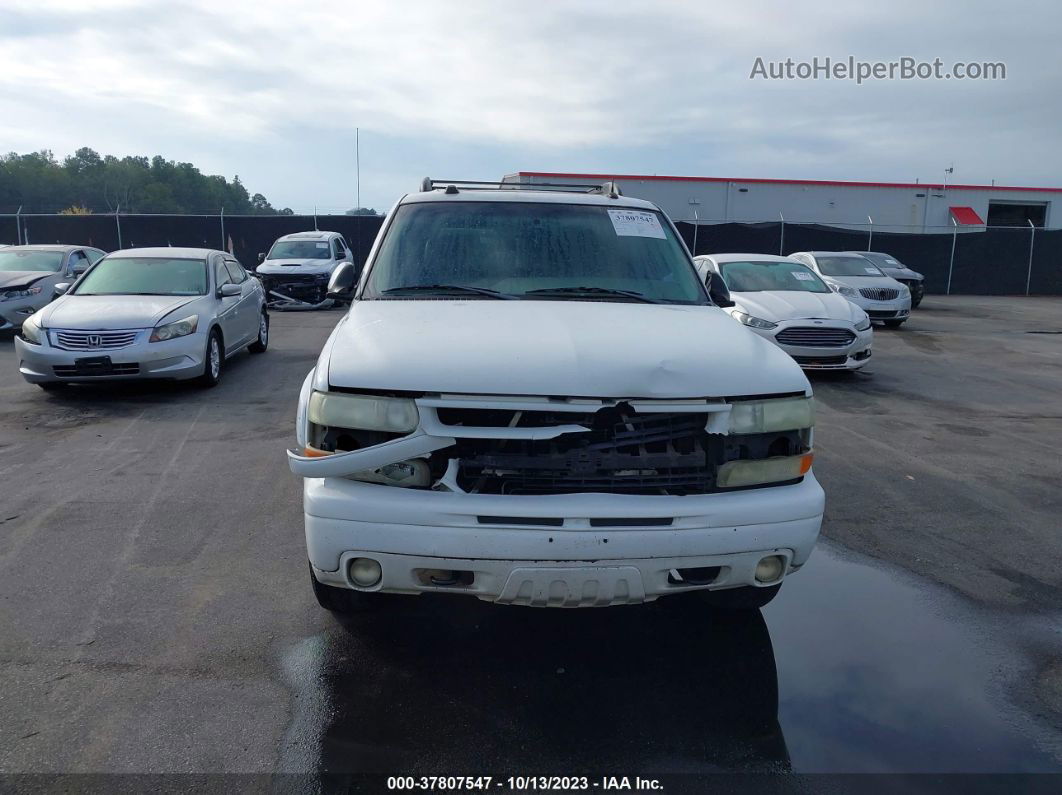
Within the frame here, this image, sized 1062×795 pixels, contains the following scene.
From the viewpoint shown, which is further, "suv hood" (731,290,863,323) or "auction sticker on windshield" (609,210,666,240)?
"suv hood" (731,290,863,323)

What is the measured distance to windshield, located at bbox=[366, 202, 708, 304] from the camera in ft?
14.2

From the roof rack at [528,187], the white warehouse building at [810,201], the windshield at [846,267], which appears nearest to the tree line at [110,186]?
the white warehouse building at [810,201]

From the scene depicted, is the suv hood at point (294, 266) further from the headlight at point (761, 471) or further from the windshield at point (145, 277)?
the headlight at point (761, 471)

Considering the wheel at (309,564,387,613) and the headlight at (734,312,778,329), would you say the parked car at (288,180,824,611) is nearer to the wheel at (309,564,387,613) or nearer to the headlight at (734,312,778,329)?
the wheel at (309,564,387,613)

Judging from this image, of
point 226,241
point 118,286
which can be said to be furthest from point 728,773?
point 226,241

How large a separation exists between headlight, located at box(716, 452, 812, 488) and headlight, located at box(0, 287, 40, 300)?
1386 centimetres

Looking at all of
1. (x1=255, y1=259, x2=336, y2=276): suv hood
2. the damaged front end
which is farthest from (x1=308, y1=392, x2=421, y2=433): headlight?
(x1=255, y1=259, x2=336, y2=276): suv hood

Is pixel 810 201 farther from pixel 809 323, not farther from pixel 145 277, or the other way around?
pixel 145 277

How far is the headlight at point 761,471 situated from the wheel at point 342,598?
1564 millimetres

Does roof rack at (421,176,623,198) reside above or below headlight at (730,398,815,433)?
above

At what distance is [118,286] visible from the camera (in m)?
9.97

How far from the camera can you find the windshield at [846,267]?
17438 millimetres

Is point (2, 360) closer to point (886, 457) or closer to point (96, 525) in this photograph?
point (96, 525)

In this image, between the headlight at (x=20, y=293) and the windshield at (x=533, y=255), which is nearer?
the windshield at (x=533, y=255)
